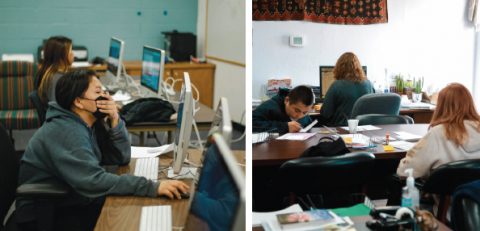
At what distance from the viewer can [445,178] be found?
7.12ft

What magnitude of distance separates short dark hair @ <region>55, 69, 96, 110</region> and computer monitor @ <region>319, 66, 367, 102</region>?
135 centimetres

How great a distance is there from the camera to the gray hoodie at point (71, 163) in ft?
5.68

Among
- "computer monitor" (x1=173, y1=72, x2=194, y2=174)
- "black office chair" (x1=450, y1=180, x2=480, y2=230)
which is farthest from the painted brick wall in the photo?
"black office chair" (x1=450, y1=180, x2=480, y2=230)

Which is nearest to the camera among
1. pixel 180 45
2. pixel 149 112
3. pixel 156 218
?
pixel 156 218

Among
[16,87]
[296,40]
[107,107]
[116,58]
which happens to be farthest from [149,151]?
[16,87]

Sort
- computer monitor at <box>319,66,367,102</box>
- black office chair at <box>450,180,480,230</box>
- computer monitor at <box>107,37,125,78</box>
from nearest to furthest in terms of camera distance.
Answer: black office chair at <box>450,180,480,230</box>
computer monitor at <box>319,66,367,102</box>
computer monitor at <box>107,37,125,78</box>

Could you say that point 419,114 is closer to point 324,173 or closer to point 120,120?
point 324,173

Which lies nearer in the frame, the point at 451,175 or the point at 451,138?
the point at 451,175

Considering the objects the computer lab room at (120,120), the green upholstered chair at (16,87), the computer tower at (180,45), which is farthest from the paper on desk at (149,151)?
the computer tower at (180,45)

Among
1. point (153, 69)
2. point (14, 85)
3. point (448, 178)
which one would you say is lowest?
point (448, 178)

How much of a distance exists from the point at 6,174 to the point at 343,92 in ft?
6.52

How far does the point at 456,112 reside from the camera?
2355mm

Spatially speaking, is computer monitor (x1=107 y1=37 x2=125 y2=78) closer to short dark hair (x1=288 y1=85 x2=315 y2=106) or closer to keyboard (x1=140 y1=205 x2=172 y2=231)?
short dark hair (x1=288 y1=85 x2=315 y2=106)

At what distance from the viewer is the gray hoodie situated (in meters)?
1.73
